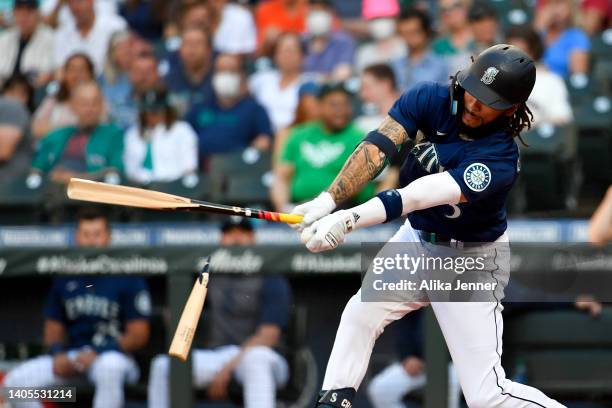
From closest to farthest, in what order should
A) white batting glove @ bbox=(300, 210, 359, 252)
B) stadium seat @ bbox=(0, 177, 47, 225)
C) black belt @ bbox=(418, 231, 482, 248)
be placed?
1. white batting glove @ bbox=(300, 210, 359, 252)
2. black belt @ bbox=(418, 231, 482, 248)
3. stadium seat @ bbox=(0, 177, 47, 225)

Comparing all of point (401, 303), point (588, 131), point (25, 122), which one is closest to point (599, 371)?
point (401, 303)

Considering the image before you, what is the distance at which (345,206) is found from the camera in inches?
276

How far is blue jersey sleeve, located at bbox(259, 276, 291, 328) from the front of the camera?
5.98 metres

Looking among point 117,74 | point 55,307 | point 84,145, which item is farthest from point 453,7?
point 55,307

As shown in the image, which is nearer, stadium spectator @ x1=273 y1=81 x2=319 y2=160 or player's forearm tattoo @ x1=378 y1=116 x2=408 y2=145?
player's forearm tattoo @ x1=378 y1=116 x2=408 y2=145

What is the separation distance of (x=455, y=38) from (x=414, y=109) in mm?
4246

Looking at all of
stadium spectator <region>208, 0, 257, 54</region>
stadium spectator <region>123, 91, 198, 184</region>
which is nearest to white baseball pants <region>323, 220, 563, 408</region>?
stadium spectator <region>123, 91, 198, 184</region>

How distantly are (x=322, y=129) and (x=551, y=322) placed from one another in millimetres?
2212

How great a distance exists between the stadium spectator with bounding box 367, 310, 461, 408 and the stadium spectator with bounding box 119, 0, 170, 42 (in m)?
5.08

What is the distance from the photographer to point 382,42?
8.92m

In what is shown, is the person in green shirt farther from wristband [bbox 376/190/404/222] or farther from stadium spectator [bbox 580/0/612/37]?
wristband [bbox 376/190/404/222]

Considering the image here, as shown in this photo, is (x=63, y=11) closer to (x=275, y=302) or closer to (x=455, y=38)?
(x=455, y=38)

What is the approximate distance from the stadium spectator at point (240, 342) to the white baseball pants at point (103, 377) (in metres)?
0.14

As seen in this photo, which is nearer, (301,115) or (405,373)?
(405,373)
